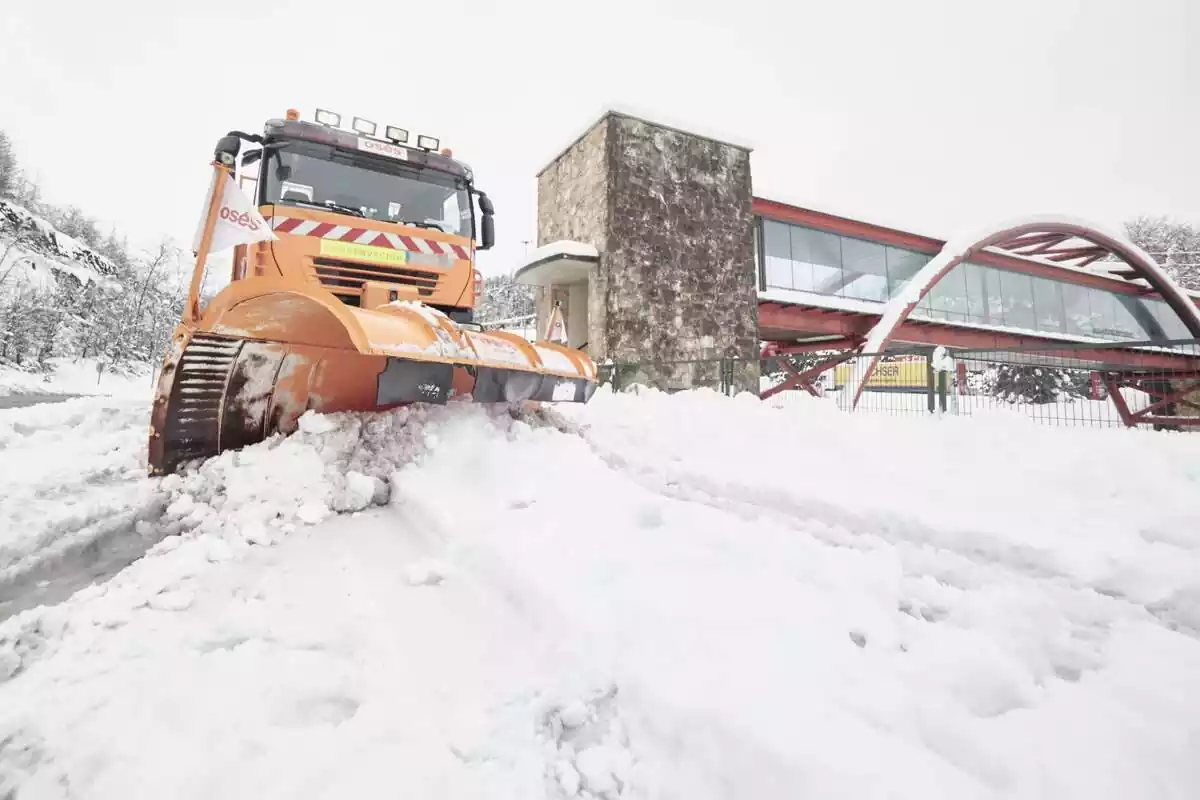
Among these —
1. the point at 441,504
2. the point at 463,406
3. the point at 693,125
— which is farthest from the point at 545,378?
the point at 693,125

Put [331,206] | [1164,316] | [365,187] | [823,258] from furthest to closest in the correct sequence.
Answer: [1164,316] < [823,258] < [365,187] < [331,206]

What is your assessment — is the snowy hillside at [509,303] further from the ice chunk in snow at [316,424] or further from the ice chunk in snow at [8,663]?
the ice chunk in snow at [8,663]

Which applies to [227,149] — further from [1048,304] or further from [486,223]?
[1048,304]

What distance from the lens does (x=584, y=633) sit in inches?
67.5

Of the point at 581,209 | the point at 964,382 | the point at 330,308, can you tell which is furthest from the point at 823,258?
the point at 330,308

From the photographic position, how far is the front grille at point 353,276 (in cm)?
428

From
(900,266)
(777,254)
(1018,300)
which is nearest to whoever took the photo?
(777,254)

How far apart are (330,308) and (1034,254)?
2994 centimetres

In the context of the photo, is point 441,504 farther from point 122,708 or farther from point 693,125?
point 693,125

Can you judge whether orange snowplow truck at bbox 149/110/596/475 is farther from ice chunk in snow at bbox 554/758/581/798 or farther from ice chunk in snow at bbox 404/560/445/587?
ice chunk in snow at bbox 554/758/581/798

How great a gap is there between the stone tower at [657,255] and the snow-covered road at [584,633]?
8.43m

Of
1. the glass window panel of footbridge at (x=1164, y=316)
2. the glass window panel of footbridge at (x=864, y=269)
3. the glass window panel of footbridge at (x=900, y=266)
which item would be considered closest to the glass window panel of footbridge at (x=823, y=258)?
the glass window panel of footbridge at (x=864, y=269)

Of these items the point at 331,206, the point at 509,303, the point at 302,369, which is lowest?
the point at 302,369

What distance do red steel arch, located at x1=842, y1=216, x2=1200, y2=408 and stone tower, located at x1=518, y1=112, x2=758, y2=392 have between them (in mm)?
3511
